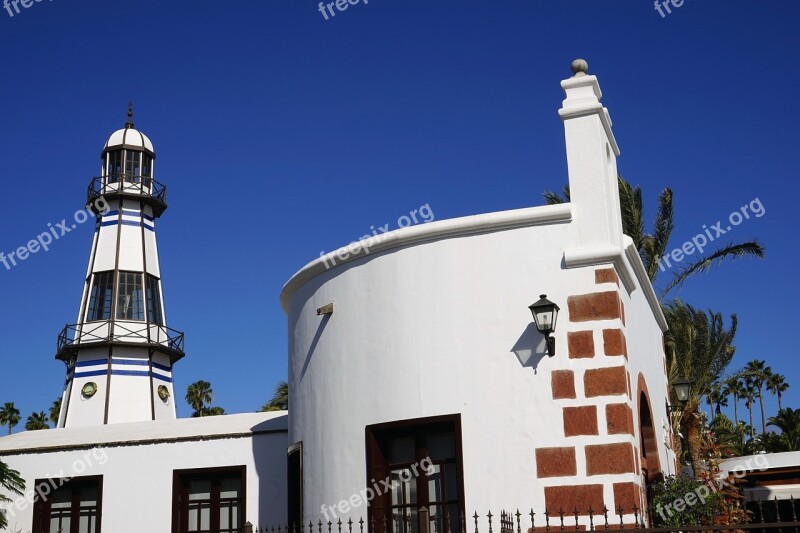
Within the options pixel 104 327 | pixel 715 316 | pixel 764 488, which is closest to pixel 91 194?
pixel 104 327

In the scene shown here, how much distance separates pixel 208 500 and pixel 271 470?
1.26m

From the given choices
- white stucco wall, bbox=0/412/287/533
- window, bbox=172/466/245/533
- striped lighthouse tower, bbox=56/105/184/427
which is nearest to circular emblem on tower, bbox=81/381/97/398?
striped lighthouse tower, bbox=56/105/184/427

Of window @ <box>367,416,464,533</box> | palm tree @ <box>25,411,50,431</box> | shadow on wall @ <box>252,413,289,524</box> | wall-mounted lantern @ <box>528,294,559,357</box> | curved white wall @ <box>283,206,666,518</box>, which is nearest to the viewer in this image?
wall-mounted lantern @ <box>528,294,559,357</box>

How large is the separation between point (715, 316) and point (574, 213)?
13.6 m

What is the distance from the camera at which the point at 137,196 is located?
96.0 ft

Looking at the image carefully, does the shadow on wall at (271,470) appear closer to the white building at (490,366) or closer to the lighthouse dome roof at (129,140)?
the white building at (490,366)

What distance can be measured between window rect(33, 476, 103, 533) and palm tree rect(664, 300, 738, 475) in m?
11.0

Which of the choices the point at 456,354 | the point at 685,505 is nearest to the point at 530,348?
the point at 456,354

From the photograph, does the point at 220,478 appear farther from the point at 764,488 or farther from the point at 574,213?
the point at 764,488

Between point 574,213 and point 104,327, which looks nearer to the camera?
point 574,213

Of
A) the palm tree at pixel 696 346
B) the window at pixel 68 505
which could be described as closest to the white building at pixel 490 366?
the window at pixel 68 505

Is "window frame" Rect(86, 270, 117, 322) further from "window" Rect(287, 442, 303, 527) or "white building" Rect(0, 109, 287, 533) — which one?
"window" Rect(287, 442, 303, 527)

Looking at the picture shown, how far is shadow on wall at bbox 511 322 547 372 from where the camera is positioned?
32.4 ft

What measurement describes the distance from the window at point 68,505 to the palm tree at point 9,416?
34050 mm
